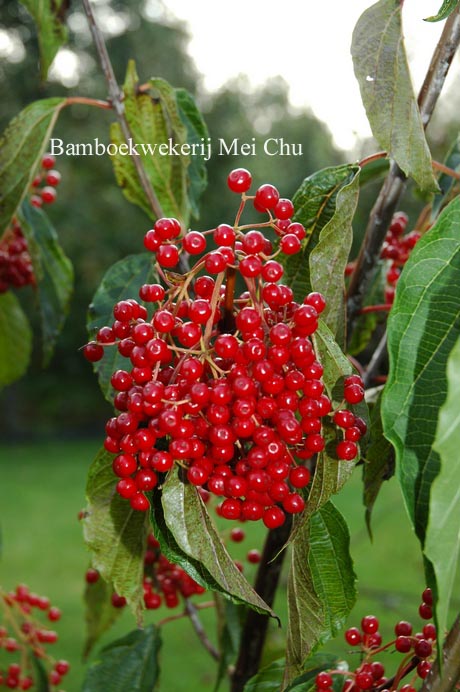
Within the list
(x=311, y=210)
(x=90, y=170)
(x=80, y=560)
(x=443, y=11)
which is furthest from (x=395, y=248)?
(x=90, y=170)

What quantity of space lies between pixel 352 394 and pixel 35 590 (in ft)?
15.0

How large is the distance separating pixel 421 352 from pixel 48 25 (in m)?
0.84

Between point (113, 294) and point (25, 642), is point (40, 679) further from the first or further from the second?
point (113, 294)

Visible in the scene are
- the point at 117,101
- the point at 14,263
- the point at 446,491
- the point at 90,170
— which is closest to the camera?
the point at 446,491

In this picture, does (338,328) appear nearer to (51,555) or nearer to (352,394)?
(352,394)

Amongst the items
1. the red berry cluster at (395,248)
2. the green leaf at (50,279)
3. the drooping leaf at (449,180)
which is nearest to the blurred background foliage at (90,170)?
the green leaf at (50,279)

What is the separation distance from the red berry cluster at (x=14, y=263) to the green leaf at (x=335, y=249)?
3.06ft

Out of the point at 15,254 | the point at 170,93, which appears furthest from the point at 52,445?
the point at 170,93

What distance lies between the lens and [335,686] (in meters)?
0.79

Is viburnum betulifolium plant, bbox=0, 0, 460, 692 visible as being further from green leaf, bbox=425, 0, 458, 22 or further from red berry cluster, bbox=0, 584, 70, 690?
red berry cluster, bbox=0, 584, 70, 690

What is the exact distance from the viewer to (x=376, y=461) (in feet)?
2.32

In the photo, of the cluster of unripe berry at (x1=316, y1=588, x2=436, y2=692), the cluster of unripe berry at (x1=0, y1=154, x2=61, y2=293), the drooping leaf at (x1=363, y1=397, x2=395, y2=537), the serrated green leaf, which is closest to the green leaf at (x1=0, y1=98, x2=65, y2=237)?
the cluster of unripe berry at (x1=0, y1=154, x2=61, y2=293)

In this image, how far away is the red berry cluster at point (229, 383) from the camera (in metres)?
0.54

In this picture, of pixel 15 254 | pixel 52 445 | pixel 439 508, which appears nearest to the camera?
pixel 439 508
